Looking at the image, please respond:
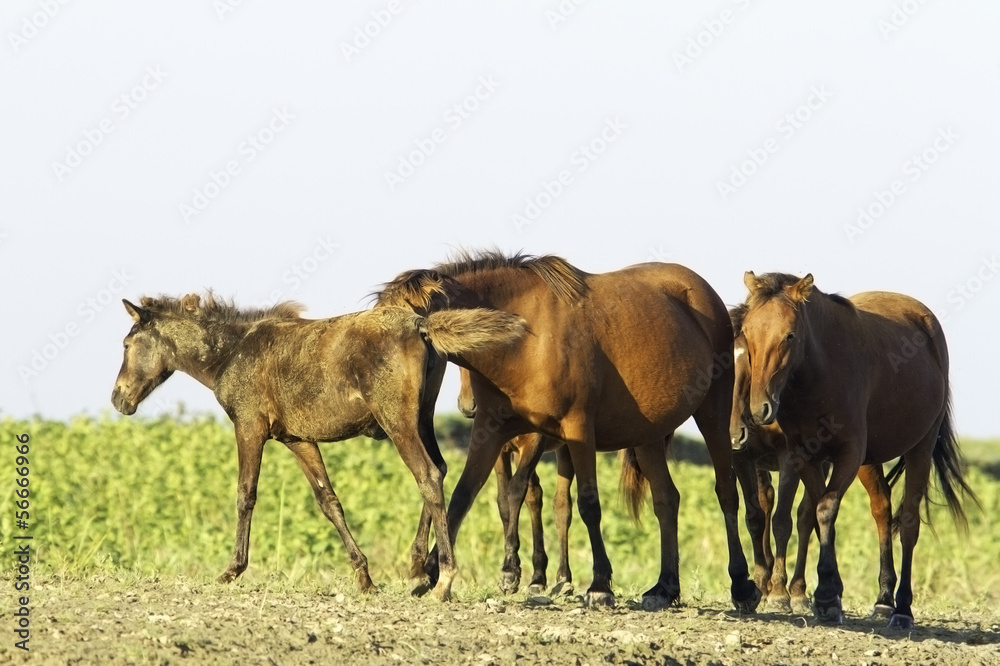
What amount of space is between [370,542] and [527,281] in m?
6.50

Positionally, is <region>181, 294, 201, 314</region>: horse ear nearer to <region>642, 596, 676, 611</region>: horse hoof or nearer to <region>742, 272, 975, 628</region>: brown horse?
<region>642, 596, 676, 611</region>: horse hoof

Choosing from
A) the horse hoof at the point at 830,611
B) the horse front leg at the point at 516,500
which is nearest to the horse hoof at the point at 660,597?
the horse hoof at the point at 830,611

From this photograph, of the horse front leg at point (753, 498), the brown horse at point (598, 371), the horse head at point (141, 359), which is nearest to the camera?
the brown horse at point (598, 371)

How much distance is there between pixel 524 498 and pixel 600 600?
7.87 ft

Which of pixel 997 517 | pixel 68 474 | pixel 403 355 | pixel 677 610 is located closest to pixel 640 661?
pixel 677 610

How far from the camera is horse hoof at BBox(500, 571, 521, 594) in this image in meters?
9.97

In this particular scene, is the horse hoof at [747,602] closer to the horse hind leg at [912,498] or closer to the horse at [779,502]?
the horse at [779,502]

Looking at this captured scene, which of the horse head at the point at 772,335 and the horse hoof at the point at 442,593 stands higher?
A: the horse head at the point at 772,335

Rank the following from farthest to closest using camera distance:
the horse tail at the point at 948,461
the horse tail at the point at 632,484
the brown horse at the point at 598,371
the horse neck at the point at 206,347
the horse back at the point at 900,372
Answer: the horse tail at the point at 632,484, the horse tail at the point at 948,461, the horse back at the point at 900,372, the horse neck at the point at 206,347, the brown horse at the point at 598,371

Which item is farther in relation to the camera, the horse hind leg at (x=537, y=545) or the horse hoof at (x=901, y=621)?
the horse hind leg at (x=537, y=545)

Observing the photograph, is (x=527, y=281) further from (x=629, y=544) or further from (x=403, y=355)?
(x=629, y=544)

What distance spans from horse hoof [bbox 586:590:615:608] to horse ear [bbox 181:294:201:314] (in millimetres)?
3253

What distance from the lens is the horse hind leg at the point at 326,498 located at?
818 cm

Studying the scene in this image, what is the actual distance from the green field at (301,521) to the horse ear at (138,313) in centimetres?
258
